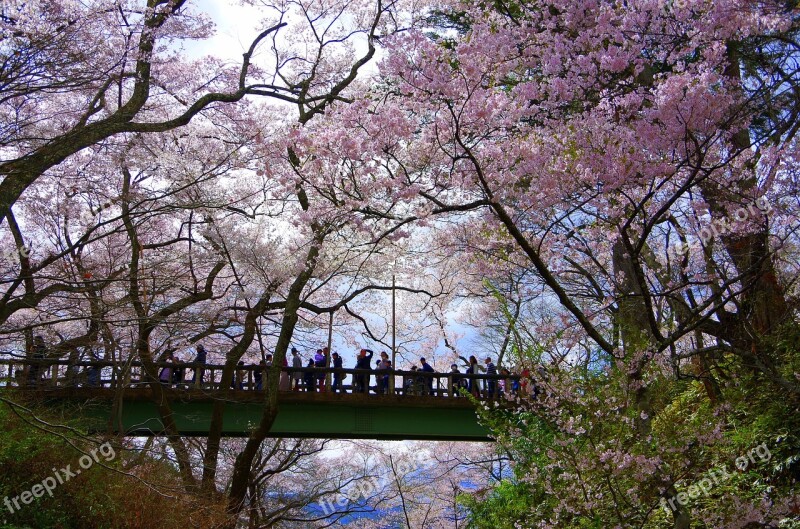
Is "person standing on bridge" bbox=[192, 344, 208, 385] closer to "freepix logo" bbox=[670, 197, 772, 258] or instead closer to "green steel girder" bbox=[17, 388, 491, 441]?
"green steel girder" bbox=[17, 388, 491, 441]

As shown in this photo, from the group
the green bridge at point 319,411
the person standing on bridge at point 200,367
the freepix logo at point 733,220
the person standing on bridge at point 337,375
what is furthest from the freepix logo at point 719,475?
the person standing on bridge at point 200,367

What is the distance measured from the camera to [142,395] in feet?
47.9

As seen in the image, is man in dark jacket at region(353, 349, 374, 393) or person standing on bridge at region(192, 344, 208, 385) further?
man in dark jacket at region(353, 349, 374, 393)

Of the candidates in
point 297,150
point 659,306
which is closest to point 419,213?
point 659,306

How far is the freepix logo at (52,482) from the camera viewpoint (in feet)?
25.8

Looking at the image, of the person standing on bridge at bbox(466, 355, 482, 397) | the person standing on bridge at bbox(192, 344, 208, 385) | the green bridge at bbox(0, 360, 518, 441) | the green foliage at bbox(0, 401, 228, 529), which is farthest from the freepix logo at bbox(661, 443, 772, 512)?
the person standing on bridge at bbox(192, 344, 208, 385)

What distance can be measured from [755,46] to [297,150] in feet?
23.6

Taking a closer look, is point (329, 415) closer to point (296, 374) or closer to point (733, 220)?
point (296, 374)

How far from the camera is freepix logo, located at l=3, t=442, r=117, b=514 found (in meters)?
7.88

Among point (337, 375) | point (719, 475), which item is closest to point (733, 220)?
point (719, 475)

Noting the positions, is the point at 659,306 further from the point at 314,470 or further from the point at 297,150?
the point at 314,470

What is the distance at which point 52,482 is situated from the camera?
8.39 metres

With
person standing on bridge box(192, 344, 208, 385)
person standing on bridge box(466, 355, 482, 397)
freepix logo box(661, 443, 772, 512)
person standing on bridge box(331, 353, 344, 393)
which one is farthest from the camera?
person standing on bridge box(331, 353, 344, 393)

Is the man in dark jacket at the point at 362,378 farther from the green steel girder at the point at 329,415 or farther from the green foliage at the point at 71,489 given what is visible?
the green foliage at the point at 71,489
